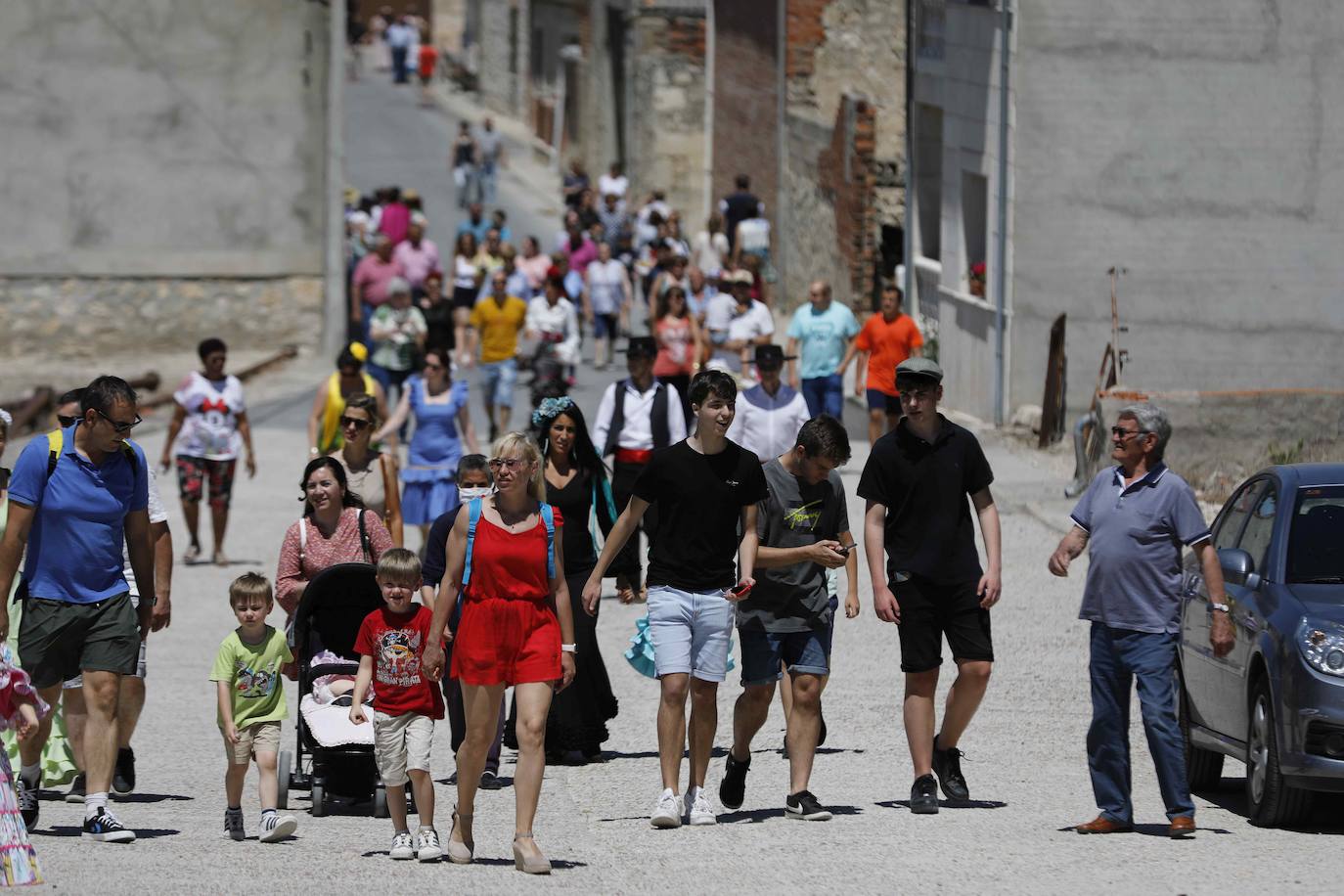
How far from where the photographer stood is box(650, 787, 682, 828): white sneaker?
9.26m

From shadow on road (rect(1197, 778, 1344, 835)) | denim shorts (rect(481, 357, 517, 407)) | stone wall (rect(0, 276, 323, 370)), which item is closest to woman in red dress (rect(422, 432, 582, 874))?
shadow on road (rect(1197, 778, 1344, 835))

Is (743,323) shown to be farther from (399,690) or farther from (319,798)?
(399,690)

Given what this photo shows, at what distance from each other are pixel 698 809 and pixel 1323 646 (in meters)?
2.58

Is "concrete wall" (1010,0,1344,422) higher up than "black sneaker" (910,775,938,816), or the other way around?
"concrete wall" (1010,0,1344,422)

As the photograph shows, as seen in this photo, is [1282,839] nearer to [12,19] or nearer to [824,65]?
[12,19]

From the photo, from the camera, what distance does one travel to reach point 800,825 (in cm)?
930

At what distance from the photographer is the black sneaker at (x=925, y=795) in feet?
31.2

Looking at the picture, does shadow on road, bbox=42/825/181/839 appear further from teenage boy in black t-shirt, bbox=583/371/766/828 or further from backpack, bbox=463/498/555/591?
teenage boy in black t-shirt, bbox=583/371/766/828

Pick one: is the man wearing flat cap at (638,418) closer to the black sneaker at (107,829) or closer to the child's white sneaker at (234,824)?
the child's white sneaker at (234,824)

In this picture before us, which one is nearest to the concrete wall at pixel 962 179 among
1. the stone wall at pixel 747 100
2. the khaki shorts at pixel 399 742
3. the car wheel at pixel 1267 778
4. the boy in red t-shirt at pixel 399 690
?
the stone wall at pixel 747 100

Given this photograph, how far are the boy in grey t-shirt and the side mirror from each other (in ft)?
5.10

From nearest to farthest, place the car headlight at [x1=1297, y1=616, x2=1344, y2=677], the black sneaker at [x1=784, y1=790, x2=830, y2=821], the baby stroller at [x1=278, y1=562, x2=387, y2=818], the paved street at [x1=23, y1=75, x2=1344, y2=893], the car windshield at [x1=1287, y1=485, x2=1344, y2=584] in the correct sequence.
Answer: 1. the paved street at [x1=23, y1=75, x2=1344, y2=893]
2. the car headlight at [x1=1297, y1=616, x2=1344, y2=677]
3. the black sneaker at [x1=784, y1=790, x2=830, y2=821]
4. the car windshield at [x1=1287, y1=485, x2=1344, y2=584]
5. the baby stroller at [x1=278, y1=562, x2=387, y2=818]

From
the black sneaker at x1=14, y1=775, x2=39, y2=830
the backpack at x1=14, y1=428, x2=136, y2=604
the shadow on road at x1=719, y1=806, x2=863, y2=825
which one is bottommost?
the shadow on road at x1=719, y1=806, x2=863, y2=825

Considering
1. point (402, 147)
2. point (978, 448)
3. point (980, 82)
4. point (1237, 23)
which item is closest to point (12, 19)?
point (980, 82)
